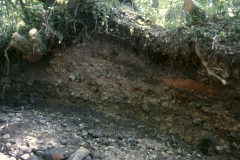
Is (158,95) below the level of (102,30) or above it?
below

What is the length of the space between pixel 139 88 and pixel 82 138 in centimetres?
159

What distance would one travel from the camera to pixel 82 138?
131 inches

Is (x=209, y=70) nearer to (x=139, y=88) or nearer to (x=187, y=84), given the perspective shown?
(x=187, y=84)

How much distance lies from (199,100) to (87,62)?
2.69 meters

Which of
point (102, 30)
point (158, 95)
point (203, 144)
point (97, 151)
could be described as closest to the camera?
point (97, 151)

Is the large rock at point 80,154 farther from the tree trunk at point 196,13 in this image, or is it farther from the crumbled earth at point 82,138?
the tree trunk at point 196,13

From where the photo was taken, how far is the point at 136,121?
3.90 meters

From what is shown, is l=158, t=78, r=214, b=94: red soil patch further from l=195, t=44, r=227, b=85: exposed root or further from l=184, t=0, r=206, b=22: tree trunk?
l=184, t=0, r=206, b=22: tree trunk

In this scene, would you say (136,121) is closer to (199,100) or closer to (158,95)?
(158,95)

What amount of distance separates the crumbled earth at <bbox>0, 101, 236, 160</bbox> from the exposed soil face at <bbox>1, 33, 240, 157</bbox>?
0.24 meters

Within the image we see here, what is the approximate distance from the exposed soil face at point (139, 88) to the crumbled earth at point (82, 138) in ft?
0.77

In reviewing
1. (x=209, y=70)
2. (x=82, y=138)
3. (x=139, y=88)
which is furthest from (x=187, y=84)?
(x=82, y=138)

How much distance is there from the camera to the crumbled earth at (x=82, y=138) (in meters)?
2.77

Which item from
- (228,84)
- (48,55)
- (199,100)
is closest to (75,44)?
(48,55)
